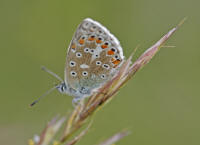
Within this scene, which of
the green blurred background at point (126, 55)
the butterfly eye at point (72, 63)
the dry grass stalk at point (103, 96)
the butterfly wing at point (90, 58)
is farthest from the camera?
the green blurred background at point (126, 55)

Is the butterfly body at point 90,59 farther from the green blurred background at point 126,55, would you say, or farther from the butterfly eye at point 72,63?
the green blurred background at point 126,55

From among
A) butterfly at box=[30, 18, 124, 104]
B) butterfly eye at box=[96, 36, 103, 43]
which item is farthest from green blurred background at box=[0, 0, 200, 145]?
butterfly eye at box=[96, 36, 103, 43]

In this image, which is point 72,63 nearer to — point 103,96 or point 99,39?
point 99,39

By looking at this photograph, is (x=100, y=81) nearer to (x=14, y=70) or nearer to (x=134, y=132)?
(x=134, y=132)

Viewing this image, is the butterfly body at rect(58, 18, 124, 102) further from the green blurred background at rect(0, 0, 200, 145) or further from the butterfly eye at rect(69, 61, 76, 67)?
the green blurred background at rect(0, 0, 200, 145)

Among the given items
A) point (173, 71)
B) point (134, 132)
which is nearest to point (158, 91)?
point (173, 71)

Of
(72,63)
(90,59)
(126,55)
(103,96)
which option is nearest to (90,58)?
(90,59)

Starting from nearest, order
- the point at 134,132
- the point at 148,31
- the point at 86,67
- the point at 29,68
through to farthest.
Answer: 1. the point at 86,67
2. the point at 134,132
3. the point at 29,68
4. the point at 148,31

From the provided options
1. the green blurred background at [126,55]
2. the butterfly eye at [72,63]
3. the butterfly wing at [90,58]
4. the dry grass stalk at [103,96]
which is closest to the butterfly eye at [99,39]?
the butterfly wing at [90,58]
